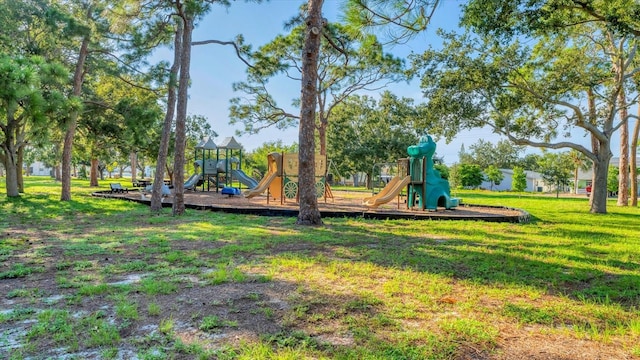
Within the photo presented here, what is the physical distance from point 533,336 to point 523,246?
3755 mm

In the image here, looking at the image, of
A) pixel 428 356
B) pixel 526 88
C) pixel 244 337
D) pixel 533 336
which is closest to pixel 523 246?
pixel 533 336

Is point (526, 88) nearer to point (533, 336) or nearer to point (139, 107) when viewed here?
point (533, 336)

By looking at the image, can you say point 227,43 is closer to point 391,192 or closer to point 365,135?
point 391,192

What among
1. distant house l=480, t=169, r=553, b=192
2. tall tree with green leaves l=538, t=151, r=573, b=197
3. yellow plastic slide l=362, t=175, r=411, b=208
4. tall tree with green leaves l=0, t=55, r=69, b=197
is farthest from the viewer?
distant house l=480, t=169, r=553, b=192

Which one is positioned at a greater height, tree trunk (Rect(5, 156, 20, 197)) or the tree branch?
the tree branch

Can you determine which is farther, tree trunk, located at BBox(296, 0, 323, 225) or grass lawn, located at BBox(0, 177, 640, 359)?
tree trunk, located at BBox(296, 0, 323, 225)

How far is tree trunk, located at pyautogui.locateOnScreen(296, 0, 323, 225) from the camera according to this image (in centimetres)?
767

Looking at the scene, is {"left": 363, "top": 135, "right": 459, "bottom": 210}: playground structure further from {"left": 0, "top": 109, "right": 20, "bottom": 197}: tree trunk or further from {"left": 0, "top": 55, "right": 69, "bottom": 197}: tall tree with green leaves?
{"left": 0, "top": 109, "right": 20, "bottom": 197}: tree trunk

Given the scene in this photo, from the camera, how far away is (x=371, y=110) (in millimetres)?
32219

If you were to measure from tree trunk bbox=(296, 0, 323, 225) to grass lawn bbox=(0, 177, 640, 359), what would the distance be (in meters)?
1.58

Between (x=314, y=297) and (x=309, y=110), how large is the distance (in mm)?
5173

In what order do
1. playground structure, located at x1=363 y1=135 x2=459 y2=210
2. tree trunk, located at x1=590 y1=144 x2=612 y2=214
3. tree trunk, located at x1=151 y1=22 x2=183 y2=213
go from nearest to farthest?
tree trunk, located at x1=151 y1=22 x2=183 y2=213, playground structure, located at x1=363 y1=135 x2=459 y2=210, tree trunk, located at x1=590 y1=144 x2=612 y2=214

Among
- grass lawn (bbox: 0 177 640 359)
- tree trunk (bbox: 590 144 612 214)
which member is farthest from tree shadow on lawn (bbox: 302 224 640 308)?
tree trunk (bbox: 590 144 612 214)

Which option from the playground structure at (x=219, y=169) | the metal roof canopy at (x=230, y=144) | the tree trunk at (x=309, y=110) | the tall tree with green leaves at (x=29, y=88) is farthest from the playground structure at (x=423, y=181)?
the metal roof canopy at (x=230, y=144)
